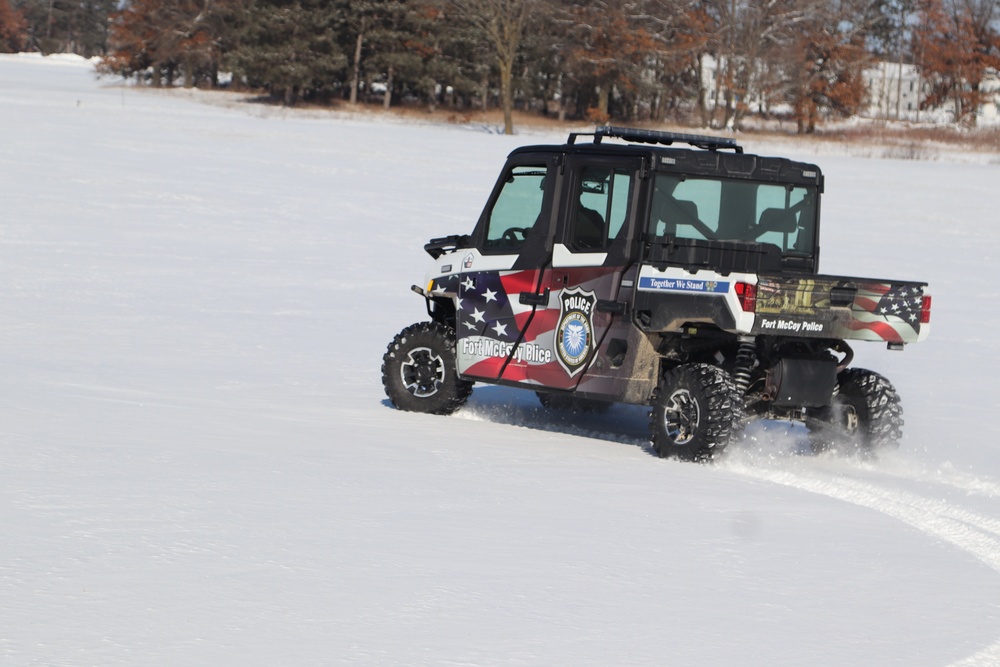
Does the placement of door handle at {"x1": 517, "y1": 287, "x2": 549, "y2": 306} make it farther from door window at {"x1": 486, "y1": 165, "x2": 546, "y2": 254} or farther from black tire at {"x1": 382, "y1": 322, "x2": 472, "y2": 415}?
black tire at {"x1": 382, "y1": 322, "x2": 472, "y2": 415}

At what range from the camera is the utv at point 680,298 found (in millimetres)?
8945

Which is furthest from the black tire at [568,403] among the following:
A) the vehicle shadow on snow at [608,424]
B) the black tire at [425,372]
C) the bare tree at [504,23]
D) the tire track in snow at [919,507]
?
the bare tree at [504,23]

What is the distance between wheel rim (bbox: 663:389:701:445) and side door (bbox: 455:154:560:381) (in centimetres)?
130

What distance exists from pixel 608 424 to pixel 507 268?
175 centimetres

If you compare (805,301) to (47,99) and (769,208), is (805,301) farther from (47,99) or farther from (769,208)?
(47,99)

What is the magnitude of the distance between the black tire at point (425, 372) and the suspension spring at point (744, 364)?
7.61 ft

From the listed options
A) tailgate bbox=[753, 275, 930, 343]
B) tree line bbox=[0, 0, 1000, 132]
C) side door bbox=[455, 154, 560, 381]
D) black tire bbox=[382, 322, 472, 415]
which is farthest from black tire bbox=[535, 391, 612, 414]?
tree line bbox=[0, 0, 1000, 132]

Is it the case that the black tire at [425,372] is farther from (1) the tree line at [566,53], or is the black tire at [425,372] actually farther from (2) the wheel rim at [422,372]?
(1) the tree line at [566,53]

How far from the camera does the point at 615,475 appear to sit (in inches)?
339

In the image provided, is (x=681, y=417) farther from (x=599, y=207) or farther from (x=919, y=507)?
(x=919, y=507)

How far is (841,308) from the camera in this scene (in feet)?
29.3

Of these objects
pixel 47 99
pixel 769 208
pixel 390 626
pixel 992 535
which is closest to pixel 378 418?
pixel 769 208

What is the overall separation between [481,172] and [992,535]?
30.7 m

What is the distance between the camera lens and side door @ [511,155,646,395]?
948 centimetres
